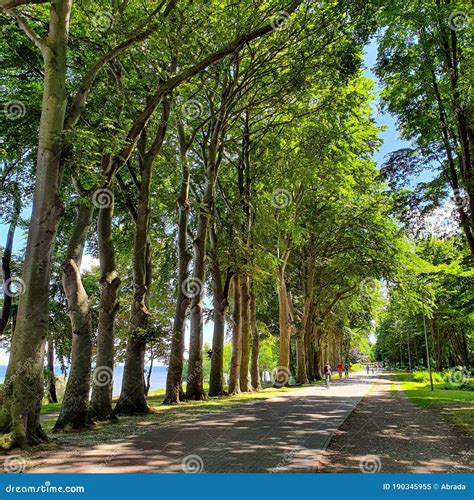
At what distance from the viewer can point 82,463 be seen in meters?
7.39

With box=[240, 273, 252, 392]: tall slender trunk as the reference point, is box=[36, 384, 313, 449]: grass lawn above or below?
below

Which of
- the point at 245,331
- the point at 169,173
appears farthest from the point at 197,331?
the point at 169,173

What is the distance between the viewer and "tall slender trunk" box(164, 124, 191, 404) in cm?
1762

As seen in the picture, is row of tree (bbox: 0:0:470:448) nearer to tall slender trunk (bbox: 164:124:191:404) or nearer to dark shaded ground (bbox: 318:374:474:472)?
tall slender trunk (bbox: 164:124:191:404)

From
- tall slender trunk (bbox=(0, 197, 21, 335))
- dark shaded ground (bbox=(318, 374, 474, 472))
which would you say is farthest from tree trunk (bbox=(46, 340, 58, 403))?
dark shaded ground (bbox=(318, 374, 474, 472))

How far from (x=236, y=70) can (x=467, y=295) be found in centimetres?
1140

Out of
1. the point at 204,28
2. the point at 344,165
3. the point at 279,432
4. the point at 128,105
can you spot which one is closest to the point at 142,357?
the point at 279,432

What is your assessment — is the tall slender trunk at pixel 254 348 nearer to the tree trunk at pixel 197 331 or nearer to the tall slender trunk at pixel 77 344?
the tree trunk at pixel 197 331

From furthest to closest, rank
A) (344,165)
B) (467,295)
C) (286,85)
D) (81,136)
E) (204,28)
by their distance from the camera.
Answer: (344,165)
(286,85)
(467,295)
(204,28)
(81,136)

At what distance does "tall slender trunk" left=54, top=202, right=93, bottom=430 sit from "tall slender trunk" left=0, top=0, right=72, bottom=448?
1557 millimetres

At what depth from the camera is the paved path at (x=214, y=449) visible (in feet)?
23.8

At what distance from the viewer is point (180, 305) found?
18.4 metres

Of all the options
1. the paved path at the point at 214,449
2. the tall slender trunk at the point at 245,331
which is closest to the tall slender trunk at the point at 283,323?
the tall slender trunk at the point at 245,331

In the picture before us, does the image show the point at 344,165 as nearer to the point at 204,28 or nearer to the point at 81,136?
the point at 204,28
